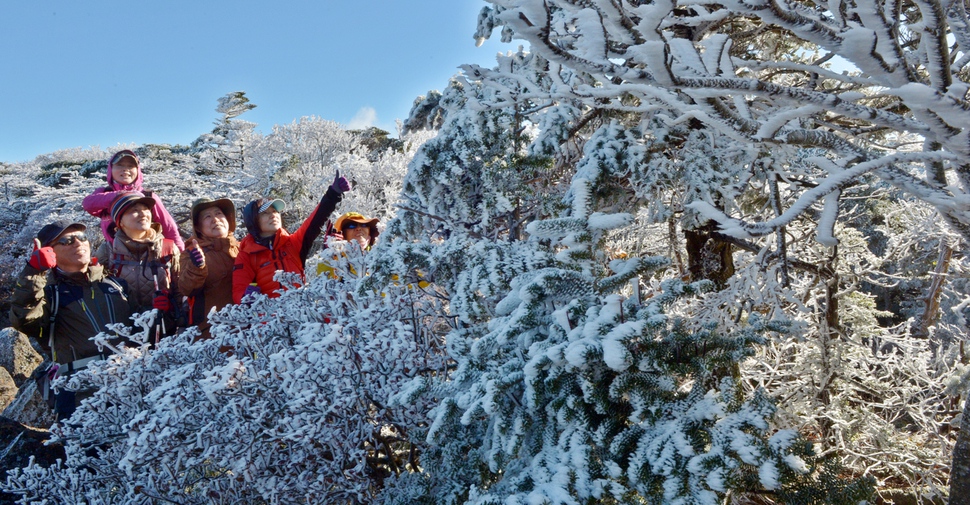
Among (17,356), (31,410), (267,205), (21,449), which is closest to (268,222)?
(267,205)

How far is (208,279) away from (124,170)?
60.4 inches

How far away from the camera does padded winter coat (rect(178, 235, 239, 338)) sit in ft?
12.9

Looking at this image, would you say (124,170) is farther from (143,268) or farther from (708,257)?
(708,257)

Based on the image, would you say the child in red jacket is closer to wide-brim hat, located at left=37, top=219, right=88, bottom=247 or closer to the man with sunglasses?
the man with sunglasses

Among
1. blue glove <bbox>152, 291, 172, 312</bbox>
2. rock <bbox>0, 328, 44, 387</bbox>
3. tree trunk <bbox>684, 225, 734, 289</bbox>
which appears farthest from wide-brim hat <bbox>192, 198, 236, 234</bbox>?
rock <bbox>0, 328, 44, 387</bbox>

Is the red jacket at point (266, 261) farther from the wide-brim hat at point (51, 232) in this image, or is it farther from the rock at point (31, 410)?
the rock at point (31, 410)

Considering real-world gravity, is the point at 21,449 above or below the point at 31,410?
above

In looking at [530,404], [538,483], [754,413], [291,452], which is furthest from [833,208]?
[291,452]

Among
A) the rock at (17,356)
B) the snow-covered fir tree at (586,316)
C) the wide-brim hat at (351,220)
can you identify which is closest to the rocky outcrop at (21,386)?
the rock at (17,356)

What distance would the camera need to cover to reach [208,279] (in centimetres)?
414

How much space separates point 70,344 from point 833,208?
13.9 feet

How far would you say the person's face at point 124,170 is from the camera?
4.80 m

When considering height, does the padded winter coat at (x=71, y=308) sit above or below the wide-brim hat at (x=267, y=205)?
below

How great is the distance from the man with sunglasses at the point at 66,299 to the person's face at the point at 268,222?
3.14 ft
